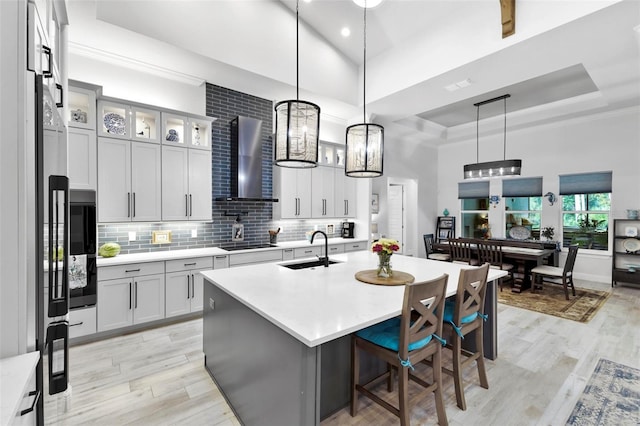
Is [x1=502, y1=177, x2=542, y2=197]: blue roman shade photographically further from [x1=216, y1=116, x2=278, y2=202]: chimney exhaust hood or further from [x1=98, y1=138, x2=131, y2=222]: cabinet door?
[x1=98, y1=138, x2=131, y2=222]: cabinet door

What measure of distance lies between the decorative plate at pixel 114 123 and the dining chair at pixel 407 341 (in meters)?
3.63

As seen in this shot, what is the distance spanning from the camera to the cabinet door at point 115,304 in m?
3.23

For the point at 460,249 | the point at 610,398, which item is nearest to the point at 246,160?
the point at 460,249

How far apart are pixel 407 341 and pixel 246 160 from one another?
3.71 metres

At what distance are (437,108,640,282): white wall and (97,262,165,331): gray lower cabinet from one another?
765 cm

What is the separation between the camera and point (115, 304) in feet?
10.8

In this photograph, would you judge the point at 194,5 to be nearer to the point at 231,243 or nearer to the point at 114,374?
the point at 231,243

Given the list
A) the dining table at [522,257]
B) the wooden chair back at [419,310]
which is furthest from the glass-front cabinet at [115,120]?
the dining table at [522,257]

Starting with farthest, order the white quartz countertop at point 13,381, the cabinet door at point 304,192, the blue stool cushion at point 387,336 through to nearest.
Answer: the cabinet door at point 304,192
the blue stool cushion at point 387,336
the white quartz countertop at point 13,381

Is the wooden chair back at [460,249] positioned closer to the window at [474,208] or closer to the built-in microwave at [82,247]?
the window at [474,208]

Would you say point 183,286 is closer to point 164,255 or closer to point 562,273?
point 164,255

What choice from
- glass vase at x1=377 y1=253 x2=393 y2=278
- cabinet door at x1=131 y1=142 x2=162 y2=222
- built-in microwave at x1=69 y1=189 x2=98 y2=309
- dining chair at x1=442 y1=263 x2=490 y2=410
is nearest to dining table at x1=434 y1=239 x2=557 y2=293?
dining chair at x1=442 y1=263 x2=490 y2=410

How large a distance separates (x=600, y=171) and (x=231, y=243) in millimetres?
7428

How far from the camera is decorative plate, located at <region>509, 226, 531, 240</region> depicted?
6.96m
